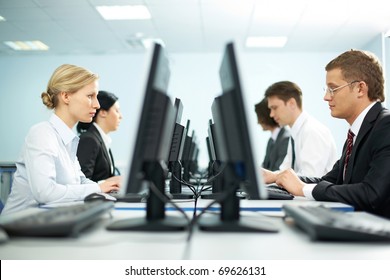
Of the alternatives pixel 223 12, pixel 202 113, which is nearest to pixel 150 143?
pixel 223 12

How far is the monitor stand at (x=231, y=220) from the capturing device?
0.82 m

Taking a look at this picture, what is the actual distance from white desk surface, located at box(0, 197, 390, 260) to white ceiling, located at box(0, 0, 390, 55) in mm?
3856

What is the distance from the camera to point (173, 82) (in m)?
6.59

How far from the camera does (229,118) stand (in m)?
0.77

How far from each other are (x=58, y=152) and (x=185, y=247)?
0.91 metres

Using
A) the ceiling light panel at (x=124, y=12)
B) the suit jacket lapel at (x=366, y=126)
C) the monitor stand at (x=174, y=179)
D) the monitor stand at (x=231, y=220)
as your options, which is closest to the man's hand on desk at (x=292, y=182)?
the suit jacket lapel at (x=366, y=126)

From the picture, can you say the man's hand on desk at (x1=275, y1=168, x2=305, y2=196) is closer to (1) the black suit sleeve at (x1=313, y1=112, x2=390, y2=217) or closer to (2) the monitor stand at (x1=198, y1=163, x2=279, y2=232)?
(1) the black suit sleeve at (x1=313, y1=112, x2=390, y2=217)

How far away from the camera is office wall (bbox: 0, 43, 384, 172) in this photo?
652 centimetres

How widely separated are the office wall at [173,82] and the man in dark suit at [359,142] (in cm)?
488

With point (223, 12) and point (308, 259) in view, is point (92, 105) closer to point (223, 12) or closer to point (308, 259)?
point (308, 259)

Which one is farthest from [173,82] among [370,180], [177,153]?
[370,180]

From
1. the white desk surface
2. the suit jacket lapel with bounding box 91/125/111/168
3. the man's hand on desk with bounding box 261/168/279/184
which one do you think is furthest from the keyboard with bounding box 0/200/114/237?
the suit jacket lapel with bounding box 91/125/111/168

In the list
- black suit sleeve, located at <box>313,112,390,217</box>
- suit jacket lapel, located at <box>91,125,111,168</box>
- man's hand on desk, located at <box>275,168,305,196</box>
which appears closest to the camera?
black suit sleeve, located at <box>313,112,390,217</box>

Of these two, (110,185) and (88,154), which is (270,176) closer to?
(110,185)
